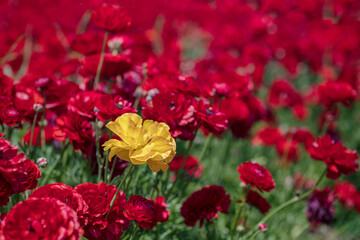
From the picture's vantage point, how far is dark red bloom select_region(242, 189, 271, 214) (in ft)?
4.97

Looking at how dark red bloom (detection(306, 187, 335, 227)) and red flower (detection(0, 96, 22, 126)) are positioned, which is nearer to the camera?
red flower (detection(0, 96, 22, 126))

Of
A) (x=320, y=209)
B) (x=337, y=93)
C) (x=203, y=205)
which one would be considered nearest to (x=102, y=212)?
(x=203, y=205)

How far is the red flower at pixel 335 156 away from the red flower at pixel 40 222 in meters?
0.99

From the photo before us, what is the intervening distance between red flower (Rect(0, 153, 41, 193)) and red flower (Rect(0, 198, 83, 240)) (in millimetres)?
75

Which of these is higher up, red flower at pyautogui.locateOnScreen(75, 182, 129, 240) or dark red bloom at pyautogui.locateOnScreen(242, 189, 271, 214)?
red flower at pyautogui.locateOnScreen(75, 182, 129, 240)

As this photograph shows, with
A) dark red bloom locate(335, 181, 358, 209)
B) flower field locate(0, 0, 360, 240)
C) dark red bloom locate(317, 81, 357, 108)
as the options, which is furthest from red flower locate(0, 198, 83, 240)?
dark red bloom locate(335, 181, 358, 209)

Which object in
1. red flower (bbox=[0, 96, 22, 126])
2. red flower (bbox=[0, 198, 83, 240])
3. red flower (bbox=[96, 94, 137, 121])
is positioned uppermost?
red flower (bbox=[96, 94, 137, 121])

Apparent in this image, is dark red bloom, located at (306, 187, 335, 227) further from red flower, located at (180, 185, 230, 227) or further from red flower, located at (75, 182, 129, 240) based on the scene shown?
red flower, located at (75, 182, 129, 240)

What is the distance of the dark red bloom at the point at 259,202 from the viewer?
152 centimetres

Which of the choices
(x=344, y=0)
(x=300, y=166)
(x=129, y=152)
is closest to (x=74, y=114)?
(x=129, y=152)

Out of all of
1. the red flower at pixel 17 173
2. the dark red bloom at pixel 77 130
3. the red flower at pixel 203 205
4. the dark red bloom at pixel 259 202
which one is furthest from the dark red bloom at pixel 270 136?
the red flower at pixel 17 173

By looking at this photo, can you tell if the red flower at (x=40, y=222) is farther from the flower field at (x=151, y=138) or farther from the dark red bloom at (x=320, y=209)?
the dark red bloom at (x=320, y=209)

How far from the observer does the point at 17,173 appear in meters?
0.80

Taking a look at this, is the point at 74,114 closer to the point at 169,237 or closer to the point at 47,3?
the point at 169,237
